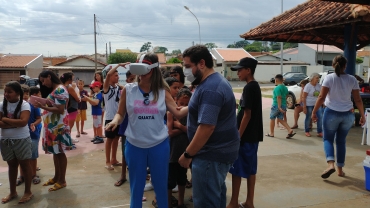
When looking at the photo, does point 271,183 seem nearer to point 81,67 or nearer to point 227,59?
point 227,59

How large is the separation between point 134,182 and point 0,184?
2831mm

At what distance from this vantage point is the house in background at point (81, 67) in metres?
42.5

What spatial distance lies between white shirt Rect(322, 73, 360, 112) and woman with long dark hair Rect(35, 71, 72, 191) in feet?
12.7

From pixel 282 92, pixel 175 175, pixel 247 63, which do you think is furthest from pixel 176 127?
pixel 282 92

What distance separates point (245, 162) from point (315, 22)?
239 inches

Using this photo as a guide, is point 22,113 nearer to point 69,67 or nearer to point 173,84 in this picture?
point 173,84

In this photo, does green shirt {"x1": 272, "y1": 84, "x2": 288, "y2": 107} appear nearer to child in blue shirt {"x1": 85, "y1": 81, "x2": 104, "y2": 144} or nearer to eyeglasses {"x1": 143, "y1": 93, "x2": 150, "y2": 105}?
child in blue shirt {"x1": 85, "y1": 81, "x2": 104, "y2": 144}

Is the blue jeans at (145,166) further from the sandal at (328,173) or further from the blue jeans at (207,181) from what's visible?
the sandal at (328,173)

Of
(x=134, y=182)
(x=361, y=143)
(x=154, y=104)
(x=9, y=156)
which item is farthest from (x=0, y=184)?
(x=361, y=143)

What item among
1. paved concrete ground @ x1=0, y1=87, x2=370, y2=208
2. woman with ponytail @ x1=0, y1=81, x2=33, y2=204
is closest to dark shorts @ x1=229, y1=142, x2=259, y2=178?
paved concrete ground @ x1=0, y1=87, x2=370, y2=208

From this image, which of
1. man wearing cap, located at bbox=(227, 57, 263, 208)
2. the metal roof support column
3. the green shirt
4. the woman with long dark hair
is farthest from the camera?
the metal roof support column

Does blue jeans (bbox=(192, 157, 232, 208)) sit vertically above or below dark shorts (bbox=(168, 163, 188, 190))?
above

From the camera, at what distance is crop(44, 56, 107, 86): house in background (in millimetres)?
42500

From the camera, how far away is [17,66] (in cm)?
3938
